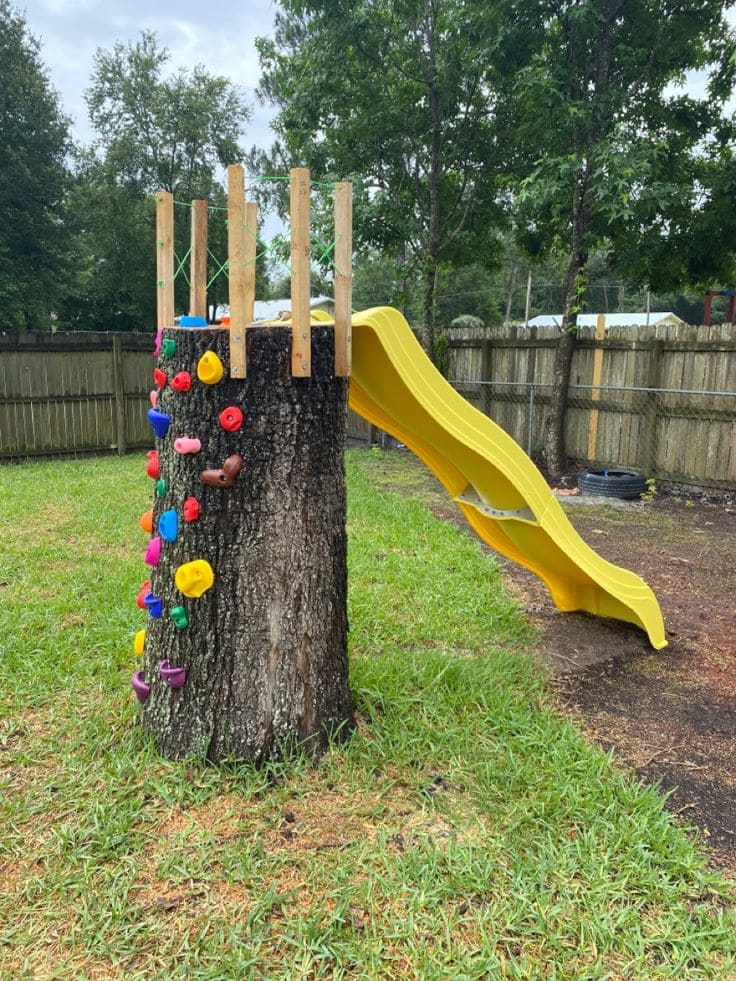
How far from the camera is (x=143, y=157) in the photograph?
58.9 feet

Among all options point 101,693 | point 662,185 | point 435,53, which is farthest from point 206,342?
point 435,53

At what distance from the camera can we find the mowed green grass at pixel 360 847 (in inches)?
67.0

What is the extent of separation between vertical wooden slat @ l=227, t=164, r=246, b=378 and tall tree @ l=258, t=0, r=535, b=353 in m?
7.16

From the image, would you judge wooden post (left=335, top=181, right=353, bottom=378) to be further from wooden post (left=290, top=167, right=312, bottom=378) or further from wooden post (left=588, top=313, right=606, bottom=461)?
wooden post (left=588, top=313, right=606, bottom=461)

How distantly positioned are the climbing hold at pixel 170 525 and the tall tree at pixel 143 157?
1592 cm

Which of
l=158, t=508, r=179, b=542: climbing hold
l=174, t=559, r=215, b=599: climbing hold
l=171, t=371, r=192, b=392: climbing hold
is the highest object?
l=171, t=371, r=192, b=392: climbing hold

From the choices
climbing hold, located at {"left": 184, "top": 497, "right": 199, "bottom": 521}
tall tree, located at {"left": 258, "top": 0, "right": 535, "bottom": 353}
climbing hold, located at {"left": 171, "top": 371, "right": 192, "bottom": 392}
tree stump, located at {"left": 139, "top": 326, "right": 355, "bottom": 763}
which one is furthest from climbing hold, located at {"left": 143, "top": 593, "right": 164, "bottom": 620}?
tall tree, located at {"left": 258, "top": 0, "right": 535, "bottom": 353}

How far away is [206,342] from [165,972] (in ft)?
5.63

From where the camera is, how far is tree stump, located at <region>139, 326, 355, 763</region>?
7.43 ft

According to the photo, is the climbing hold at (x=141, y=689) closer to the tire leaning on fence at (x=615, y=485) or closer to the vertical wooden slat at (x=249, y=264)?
the vertical wooden slat at (x=249, y=264)

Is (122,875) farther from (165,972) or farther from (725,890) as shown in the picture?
(725,890)

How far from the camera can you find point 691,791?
2395 mm

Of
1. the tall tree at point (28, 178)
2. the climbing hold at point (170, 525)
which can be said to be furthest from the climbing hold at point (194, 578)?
the tall tree at point (28, 178)

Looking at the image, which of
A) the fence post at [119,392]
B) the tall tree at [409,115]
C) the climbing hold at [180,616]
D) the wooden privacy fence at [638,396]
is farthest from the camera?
the fence post at [119,392]
